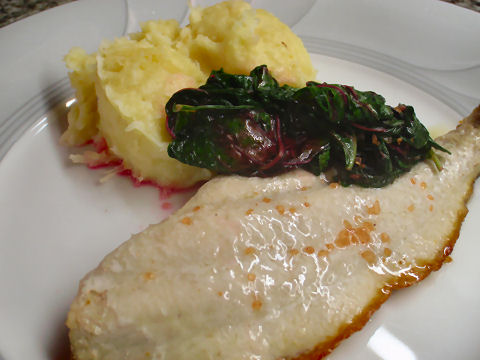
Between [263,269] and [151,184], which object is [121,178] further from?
[263,269]

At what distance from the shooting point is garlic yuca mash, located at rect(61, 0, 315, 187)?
3.21 m

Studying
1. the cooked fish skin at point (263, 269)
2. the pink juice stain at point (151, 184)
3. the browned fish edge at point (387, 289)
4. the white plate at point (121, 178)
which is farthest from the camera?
the pink juice stain at point (151, 184)

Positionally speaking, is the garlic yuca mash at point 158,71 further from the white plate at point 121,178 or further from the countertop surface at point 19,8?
the countertop surface at point 19,8

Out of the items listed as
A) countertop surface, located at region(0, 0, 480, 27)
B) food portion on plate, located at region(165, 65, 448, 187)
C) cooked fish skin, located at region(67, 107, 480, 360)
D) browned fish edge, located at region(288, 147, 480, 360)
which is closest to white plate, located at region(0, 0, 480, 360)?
browned fish edge, located at region(288, 147, 480, 360)

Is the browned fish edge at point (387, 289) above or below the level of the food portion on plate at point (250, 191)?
below

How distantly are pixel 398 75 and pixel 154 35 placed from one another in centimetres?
268

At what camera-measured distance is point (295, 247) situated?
2.49 metres

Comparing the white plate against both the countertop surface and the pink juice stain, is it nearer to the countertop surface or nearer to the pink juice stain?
the pink juice stain

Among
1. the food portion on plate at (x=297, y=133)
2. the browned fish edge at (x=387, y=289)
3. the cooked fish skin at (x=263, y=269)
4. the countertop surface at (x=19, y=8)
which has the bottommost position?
the browned fish edge at (x=387, y=289)

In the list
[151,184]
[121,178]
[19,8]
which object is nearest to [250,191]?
[151,184]

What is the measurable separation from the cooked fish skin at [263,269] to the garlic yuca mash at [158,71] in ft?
2.38

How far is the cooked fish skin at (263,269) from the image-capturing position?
215cm


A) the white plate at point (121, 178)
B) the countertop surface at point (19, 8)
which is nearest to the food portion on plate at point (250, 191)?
the white plate at point (121, 178)

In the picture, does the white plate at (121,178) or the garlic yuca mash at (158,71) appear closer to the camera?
the white plate at (121,178)
